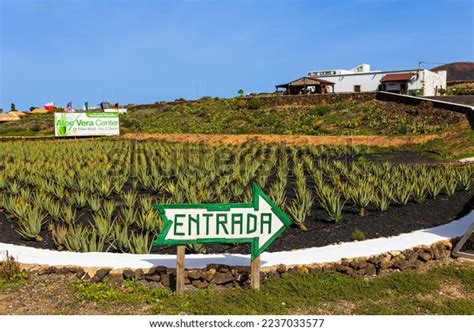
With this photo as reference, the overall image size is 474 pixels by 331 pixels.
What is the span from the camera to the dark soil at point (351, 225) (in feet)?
23.6

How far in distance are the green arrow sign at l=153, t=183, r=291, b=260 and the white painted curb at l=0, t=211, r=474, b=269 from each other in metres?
0.68

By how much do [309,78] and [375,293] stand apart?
5316 centimetres

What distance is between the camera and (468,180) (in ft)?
36.3

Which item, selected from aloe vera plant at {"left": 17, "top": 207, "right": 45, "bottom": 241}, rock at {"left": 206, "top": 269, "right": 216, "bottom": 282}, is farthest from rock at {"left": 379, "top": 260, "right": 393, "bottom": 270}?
aloe vera plant at {"left": 17, "top": 207, "right": 45, "bottom": 241}

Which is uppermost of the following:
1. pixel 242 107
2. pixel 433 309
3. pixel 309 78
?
pixel 309 78

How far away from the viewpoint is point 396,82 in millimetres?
52562

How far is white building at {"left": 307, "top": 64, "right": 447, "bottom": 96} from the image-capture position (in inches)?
2034


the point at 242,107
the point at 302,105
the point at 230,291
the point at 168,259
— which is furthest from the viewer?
the point at 242,107

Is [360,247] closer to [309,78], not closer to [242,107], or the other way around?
[242,107]

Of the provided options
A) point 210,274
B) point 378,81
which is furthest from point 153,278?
point 378,81

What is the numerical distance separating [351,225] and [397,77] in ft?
158

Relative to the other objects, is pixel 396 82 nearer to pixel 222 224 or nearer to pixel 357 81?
pixel 357 81

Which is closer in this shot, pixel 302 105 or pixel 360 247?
pixel 360 247

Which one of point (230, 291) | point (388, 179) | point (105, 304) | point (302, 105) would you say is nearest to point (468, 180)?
point (388, 179)
